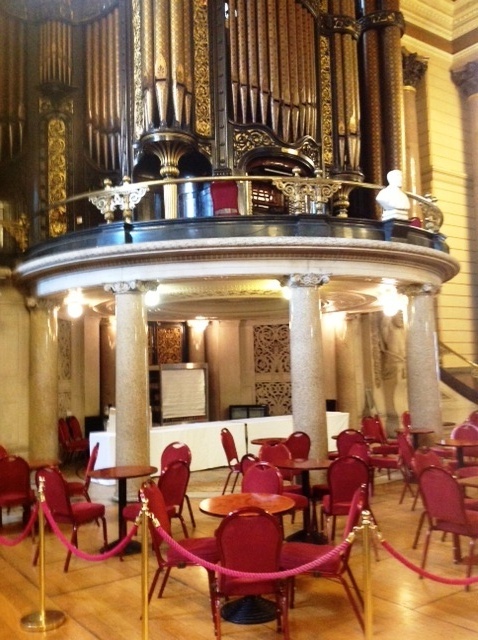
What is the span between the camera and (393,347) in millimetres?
13398

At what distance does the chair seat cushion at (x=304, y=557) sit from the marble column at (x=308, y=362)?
11.7ft

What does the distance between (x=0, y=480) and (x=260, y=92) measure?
6989 mm

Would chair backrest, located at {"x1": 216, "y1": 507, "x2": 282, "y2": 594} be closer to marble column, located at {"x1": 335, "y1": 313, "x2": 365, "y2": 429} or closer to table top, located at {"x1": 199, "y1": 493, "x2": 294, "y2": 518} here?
table top, located at {"x1": 199, "y1": 493, "x2": 294, "y2": 518}

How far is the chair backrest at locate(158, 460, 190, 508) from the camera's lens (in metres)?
5.86

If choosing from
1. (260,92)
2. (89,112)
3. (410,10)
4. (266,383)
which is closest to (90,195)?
(89,112)

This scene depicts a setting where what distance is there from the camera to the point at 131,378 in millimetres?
8250

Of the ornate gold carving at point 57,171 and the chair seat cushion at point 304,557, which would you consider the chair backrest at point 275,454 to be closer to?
the chair seat cushion at point 304,557

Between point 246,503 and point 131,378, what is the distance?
3.72 metres

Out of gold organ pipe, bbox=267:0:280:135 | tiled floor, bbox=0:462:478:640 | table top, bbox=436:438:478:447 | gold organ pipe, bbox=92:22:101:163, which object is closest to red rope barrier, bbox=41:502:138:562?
tiled floor, bbox=0:462:478:640

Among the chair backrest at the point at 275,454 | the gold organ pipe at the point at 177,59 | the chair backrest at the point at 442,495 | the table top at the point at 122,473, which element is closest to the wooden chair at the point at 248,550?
the chair backrest at the point at 442,495

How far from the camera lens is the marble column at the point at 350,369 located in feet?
44.0

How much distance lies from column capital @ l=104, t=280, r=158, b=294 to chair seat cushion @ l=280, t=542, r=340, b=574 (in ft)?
15.0

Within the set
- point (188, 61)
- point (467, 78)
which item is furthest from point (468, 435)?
point (467, 78)

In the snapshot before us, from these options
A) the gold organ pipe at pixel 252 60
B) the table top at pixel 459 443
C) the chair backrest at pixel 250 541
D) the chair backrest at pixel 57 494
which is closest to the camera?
the chair backrest at pixel 250 541
